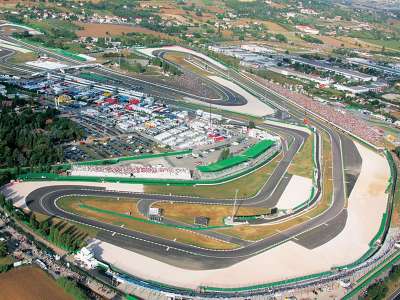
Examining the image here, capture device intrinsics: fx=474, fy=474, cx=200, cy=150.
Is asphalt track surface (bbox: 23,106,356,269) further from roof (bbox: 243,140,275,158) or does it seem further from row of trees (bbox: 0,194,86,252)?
roof (bbox: 243,140,275,158)

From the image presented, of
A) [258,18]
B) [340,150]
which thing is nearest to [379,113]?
[340,150]

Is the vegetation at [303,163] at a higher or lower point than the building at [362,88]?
lower

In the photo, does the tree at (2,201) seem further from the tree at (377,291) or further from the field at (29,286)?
the tree at (377,291)

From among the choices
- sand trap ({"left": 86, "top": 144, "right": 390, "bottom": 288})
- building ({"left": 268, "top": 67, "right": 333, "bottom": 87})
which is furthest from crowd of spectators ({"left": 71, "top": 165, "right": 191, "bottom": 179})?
building ({"left": 268, "top": 67, "right": 333, "bottom": 87})

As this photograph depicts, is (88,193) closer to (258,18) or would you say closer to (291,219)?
(291,219)

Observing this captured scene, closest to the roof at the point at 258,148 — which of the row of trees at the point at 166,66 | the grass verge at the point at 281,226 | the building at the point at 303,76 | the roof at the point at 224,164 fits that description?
the roof at the point at 224,164

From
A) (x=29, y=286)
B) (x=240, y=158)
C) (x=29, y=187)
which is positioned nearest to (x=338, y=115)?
(x=240, y=158)
